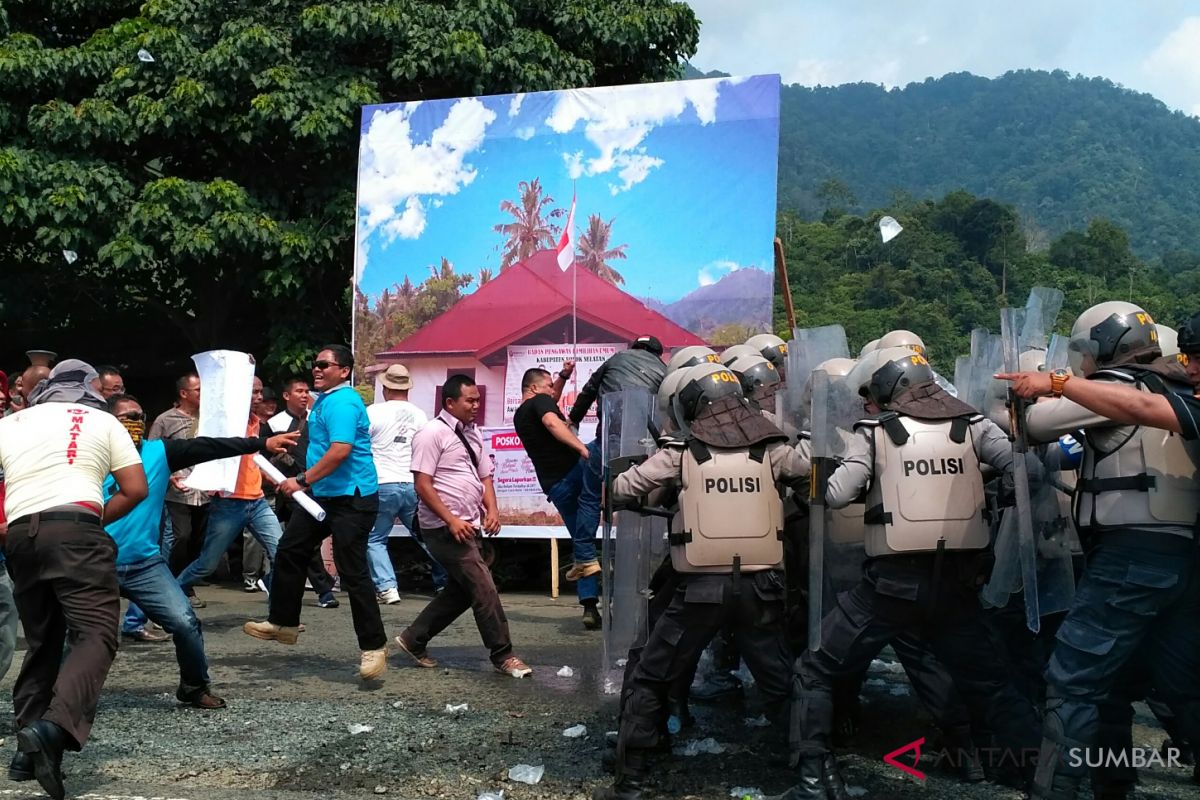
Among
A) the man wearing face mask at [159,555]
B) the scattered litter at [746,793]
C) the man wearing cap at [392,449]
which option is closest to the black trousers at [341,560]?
the man wearing face mask at [159,555]

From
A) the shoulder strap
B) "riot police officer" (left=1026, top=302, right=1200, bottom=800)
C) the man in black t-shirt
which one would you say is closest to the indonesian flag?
the man in black t-shirt

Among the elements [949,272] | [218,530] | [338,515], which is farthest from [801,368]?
[949,272]

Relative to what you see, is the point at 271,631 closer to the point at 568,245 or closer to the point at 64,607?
the point at 64,607

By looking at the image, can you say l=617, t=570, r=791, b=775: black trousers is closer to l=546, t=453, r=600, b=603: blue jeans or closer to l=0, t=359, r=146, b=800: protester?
l=0, t=359, r=146, b=800: protester

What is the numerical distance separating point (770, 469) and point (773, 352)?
253 centimetres

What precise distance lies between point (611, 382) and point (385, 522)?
2911mm

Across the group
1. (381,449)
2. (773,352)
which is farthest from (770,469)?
(381,449)

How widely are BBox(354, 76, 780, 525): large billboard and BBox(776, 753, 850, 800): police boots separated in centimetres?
625

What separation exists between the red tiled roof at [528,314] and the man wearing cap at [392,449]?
1873 mm

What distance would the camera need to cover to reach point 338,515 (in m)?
6.98

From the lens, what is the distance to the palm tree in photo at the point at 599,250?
11.3 metres

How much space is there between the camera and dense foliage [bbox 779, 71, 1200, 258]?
82000 millimetres

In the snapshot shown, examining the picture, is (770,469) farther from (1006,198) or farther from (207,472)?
(1006,198)

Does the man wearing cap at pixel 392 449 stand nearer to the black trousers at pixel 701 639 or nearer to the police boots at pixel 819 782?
the black trousers at pixel 701 639
